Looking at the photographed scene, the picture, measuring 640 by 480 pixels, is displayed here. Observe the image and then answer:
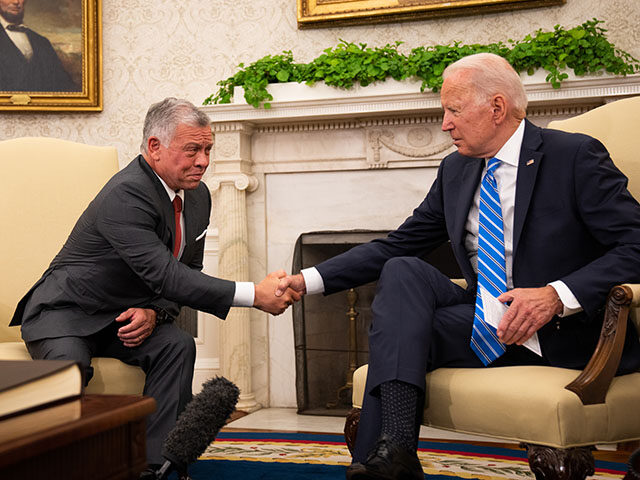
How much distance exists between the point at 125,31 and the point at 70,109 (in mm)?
632

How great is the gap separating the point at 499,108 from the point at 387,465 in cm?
115

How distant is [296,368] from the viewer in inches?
158

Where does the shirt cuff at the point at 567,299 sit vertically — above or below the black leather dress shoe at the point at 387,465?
above

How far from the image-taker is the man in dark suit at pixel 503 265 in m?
1.83

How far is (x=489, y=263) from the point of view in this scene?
2061 mm

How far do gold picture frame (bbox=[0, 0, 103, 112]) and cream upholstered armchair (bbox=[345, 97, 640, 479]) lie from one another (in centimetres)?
358

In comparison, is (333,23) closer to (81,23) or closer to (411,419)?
(81,23)

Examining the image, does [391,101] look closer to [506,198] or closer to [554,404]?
[506,198]

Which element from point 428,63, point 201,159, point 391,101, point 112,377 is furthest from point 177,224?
point 428,63

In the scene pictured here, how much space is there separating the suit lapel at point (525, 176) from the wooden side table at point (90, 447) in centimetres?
135

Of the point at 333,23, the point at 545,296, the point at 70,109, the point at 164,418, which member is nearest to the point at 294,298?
the point at 164,418

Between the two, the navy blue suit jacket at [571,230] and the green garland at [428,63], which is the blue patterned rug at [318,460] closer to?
the navy blue suit jacket at [571,230]

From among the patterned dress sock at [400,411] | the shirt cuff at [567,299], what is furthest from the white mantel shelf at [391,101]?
the patterned dress sock at [400,411]

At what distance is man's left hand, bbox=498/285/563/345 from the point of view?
184 cm
